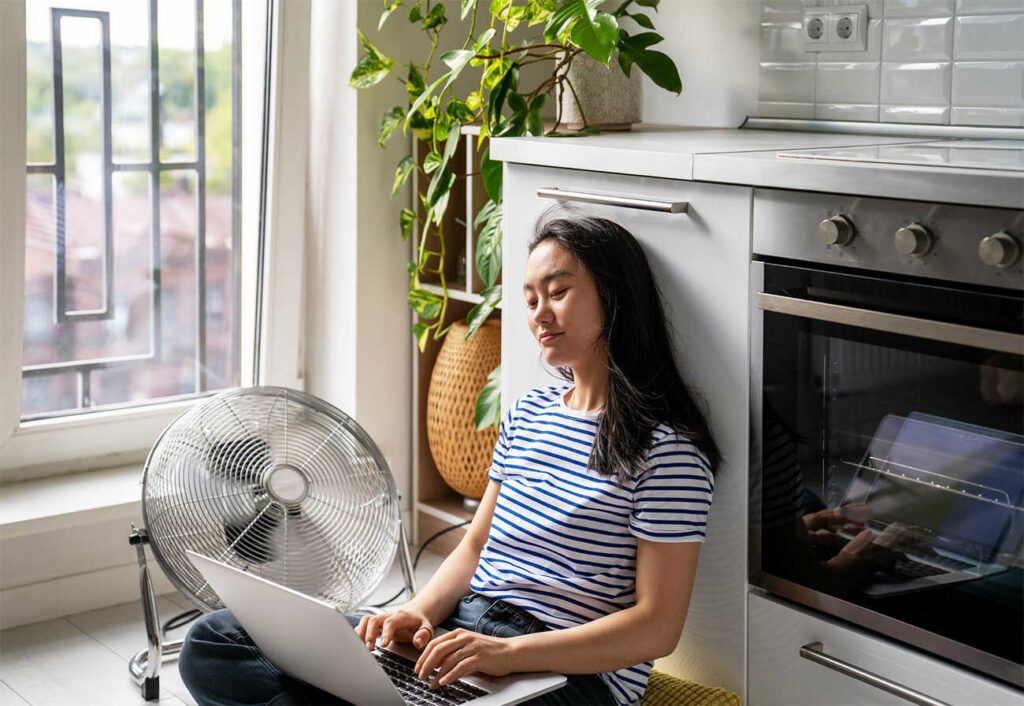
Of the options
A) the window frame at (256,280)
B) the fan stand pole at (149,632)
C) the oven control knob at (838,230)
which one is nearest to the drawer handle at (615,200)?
the oven control knob at (838,230)

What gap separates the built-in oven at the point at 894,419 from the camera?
4.10 ft

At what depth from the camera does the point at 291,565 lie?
6.85 feet

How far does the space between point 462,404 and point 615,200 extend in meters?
1.03

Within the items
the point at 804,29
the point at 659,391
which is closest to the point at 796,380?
the point at 659,391

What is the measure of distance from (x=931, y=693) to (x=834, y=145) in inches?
30.8

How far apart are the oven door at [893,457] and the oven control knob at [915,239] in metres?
0.04

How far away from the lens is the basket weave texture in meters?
2.54

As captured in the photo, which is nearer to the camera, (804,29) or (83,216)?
(804,29)

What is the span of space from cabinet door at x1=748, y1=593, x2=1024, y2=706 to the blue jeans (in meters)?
0.22

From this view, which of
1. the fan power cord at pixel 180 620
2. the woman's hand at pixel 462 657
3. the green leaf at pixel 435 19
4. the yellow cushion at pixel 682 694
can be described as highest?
the green leaf at pixel 435 19

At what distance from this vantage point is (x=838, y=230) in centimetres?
135

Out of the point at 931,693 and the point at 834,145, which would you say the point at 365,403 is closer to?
the point at 834,145

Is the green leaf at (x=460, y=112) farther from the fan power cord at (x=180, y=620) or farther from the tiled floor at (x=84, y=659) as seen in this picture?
the fan power cord at (x=180, y=620)

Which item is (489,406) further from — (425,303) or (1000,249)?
(1000,249)
